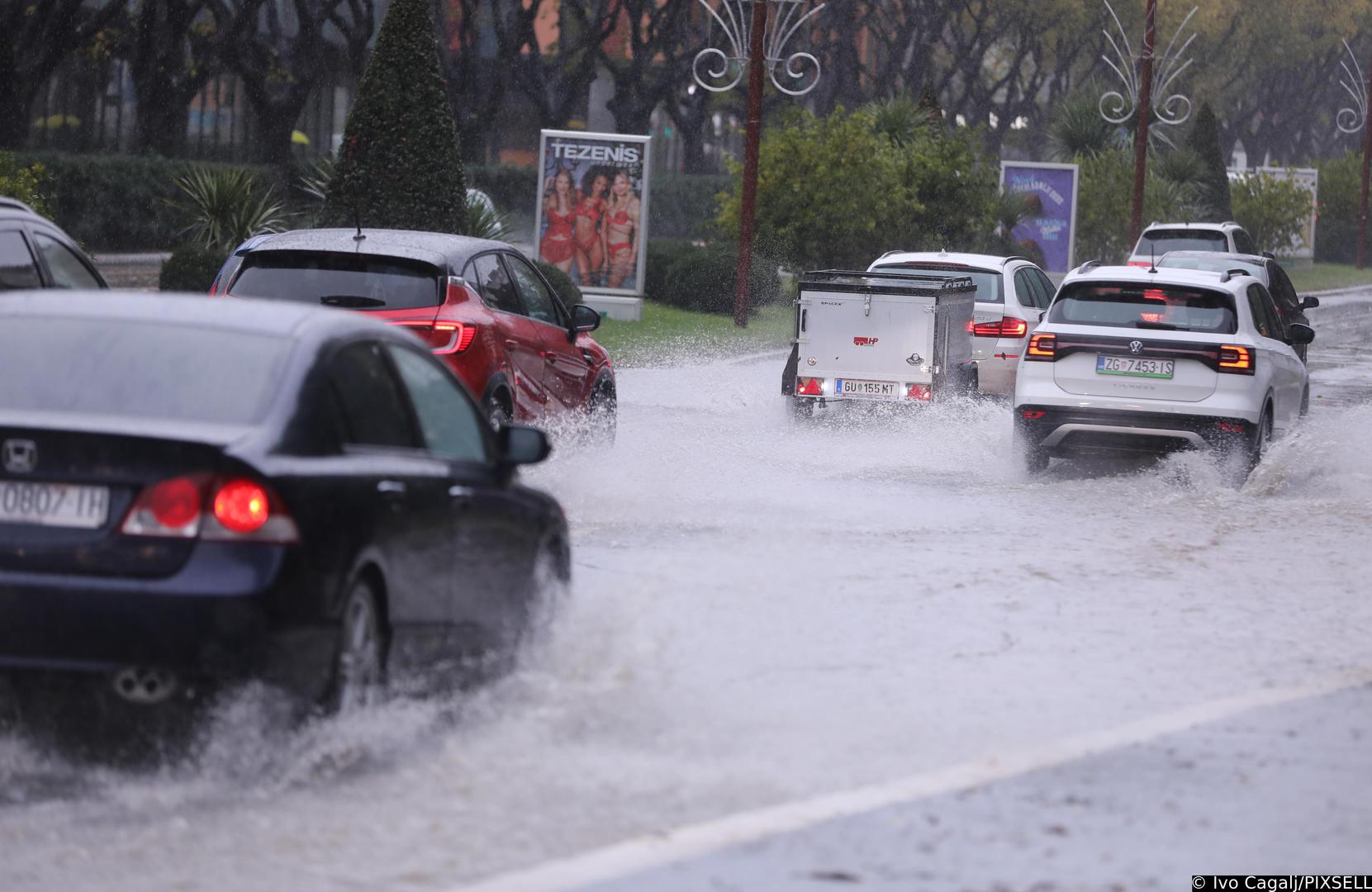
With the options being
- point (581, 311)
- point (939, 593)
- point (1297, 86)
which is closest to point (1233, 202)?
point (1297, 86)

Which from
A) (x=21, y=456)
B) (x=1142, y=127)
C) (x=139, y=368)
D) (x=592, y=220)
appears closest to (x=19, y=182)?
(x=592, y=220)

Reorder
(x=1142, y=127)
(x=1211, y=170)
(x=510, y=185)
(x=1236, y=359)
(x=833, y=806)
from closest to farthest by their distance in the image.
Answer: (x=833, y=806) < (x=1236, y=359) < (x=1142, y=127) < (x=1211, y=170) < (x=510, y=185)

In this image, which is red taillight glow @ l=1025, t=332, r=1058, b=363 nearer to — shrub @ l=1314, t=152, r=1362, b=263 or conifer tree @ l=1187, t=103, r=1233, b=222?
conifer tree @ l=1187, t=103, r=1233, b=222

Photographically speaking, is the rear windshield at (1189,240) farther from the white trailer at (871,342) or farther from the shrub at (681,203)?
the shrub at (681,203)

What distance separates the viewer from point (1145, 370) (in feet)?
46.4

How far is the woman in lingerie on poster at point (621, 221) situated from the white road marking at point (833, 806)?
74.5ft

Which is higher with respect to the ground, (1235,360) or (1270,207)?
(1270,207)

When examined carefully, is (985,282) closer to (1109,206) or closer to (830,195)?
(830,195)

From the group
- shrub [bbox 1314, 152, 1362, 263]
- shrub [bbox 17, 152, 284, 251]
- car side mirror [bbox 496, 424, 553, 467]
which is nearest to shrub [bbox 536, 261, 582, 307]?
shrub [bbox 17, 152, 284, 251]

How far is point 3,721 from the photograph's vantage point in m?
6.03

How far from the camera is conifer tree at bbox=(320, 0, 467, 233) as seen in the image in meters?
23.9

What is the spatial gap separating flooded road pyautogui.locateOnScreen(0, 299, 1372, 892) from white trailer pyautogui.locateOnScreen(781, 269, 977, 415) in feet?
8.87

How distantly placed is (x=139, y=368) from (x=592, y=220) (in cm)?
2403

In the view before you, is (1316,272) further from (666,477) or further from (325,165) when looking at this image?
(666,477)
